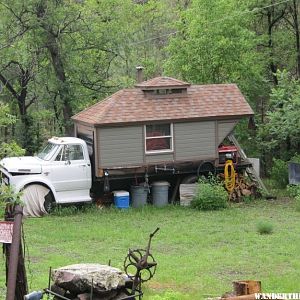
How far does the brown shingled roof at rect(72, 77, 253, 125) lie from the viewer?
18.1 metres

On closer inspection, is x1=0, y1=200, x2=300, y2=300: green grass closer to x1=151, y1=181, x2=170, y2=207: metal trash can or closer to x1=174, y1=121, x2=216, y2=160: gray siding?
x1=151, y1=181, x2=170, y2=207: metal trash can

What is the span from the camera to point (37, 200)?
16.8 meters

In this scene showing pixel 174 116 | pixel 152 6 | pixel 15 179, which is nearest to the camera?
pixel 15 179

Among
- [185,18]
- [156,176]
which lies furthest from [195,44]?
[156,176]

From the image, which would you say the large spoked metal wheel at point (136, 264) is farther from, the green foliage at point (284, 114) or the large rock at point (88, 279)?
the green foliage at point (284, 114)

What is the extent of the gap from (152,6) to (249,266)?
2622 cm

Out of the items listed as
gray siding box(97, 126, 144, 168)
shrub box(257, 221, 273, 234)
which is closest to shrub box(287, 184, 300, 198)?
gray siding box(97, 126, 144, 168)

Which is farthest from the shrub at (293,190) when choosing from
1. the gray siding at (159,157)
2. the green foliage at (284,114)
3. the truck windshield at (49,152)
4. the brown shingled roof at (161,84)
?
the truck windshield at (49,152)

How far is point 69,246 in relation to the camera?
13.1 metres

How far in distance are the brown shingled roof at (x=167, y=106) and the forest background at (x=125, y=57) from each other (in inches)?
67.9

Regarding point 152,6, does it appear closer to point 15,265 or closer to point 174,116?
point 174,116

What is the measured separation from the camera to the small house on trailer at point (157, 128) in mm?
17891

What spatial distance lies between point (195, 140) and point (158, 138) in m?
1.14

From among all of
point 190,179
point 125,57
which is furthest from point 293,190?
point 125,57
